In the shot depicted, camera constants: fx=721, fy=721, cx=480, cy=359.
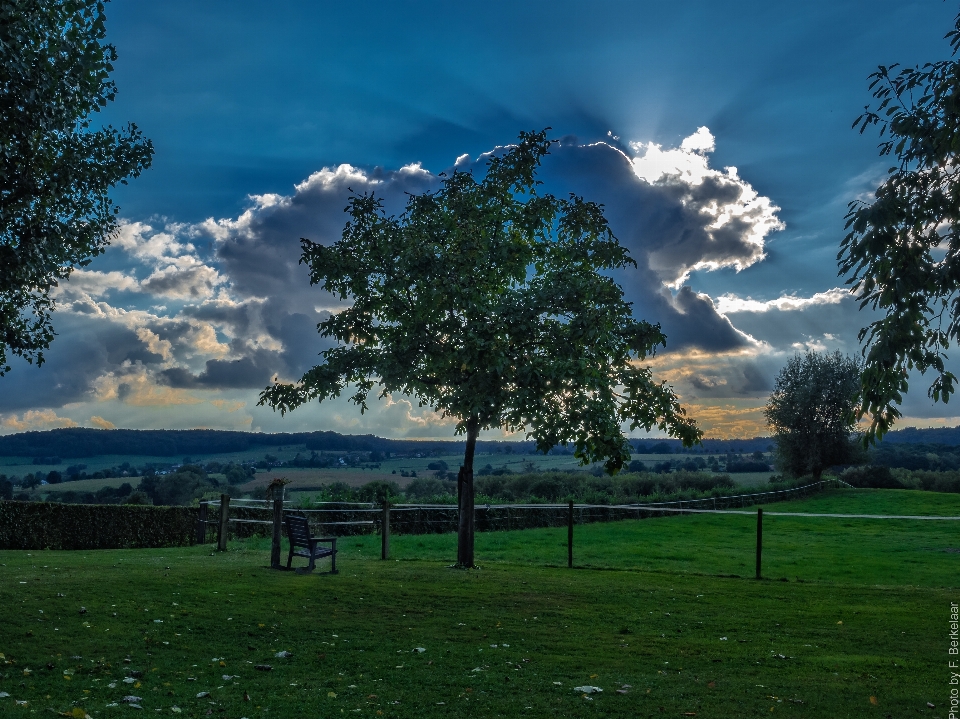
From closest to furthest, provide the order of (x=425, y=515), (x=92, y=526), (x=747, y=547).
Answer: (x=92, y=526) < (x=747, y=547) < (x=425, y=515)

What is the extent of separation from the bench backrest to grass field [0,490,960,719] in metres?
0.94

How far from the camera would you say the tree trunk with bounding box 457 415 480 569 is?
18391mm

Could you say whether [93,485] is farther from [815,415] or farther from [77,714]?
[77,714]

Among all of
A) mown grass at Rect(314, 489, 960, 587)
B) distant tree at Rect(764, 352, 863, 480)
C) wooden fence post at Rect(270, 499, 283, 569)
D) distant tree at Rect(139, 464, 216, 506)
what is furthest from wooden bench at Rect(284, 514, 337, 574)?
distant tree at Rect(764, 352, 863, 480)

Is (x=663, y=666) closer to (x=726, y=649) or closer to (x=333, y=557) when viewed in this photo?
(x=726, y=649)

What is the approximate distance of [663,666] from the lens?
8.84 metres

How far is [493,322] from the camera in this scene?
1683cm

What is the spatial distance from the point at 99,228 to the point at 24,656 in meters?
13.8

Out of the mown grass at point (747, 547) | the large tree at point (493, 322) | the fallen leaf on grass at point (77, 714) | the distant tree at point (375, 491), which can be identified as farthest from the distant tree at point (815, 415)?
the fallen leaf on grass at point (77, 714)

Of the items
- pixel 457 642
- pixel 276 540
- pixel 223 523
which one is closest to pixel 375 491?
pixel 223 523

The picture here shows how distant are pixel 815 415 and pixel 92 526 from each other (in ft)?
172

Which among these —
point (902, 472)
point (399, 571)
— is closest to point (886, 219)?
point (399, 571)

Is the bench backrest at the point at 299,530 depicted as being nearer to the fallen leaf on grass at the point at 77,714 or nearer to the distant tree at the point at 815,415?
the fallen leaf on grass at the point at 77,714

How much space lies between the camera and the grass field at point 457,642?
7.35 metres
